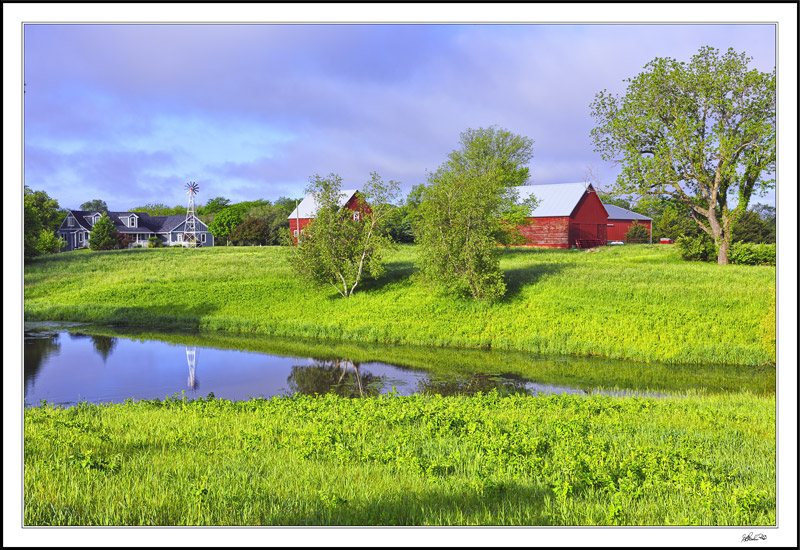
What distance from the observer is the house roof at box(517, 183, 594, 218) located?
219 feet

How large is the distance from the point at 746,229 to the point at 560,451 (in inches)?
2622

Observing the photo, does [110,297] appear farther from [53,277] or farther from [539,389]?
[539,389]

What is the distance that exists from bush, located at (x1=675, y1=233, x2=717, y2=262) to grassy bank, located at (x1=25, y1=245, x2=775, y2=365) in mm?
1140

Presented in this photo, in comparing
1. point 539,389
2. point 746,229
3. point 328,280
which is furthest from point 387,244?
point 746,229

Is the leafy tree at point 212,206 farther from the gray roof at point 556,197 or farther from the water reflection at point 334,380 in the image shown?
the water reflection at point 334,380

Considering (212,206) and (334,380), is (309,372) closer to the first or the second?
(334,380)

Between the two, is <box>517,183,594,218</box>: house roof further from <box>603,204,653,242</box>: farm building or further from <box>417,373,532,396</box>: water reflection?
<box>417,373,532,396</box>: water reflection

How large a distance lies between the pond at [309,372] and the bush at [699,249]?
2574cm

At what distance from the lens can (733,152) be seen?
37562mm

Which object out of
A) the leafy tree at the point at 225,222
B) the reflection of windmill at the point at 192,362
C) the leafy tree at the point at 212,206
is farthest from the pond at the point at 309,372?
the leafy tree at the point at 212,206

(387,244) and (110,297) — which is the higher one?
(387,244)

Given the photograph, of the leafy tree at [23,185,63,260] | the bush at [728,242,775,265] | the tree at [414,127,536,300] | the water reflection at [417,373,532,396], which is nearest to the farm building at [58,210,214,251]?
the leafy tree at [23,185,63,260]

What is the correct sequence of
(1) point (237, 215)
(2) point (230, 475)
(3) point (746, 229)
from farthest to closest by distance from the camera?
1. (1) point (237, 215)
2. (3) point (746, 229)
3. (2) point (230, 475)

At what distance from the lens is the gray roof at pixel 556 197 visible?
219 ft
